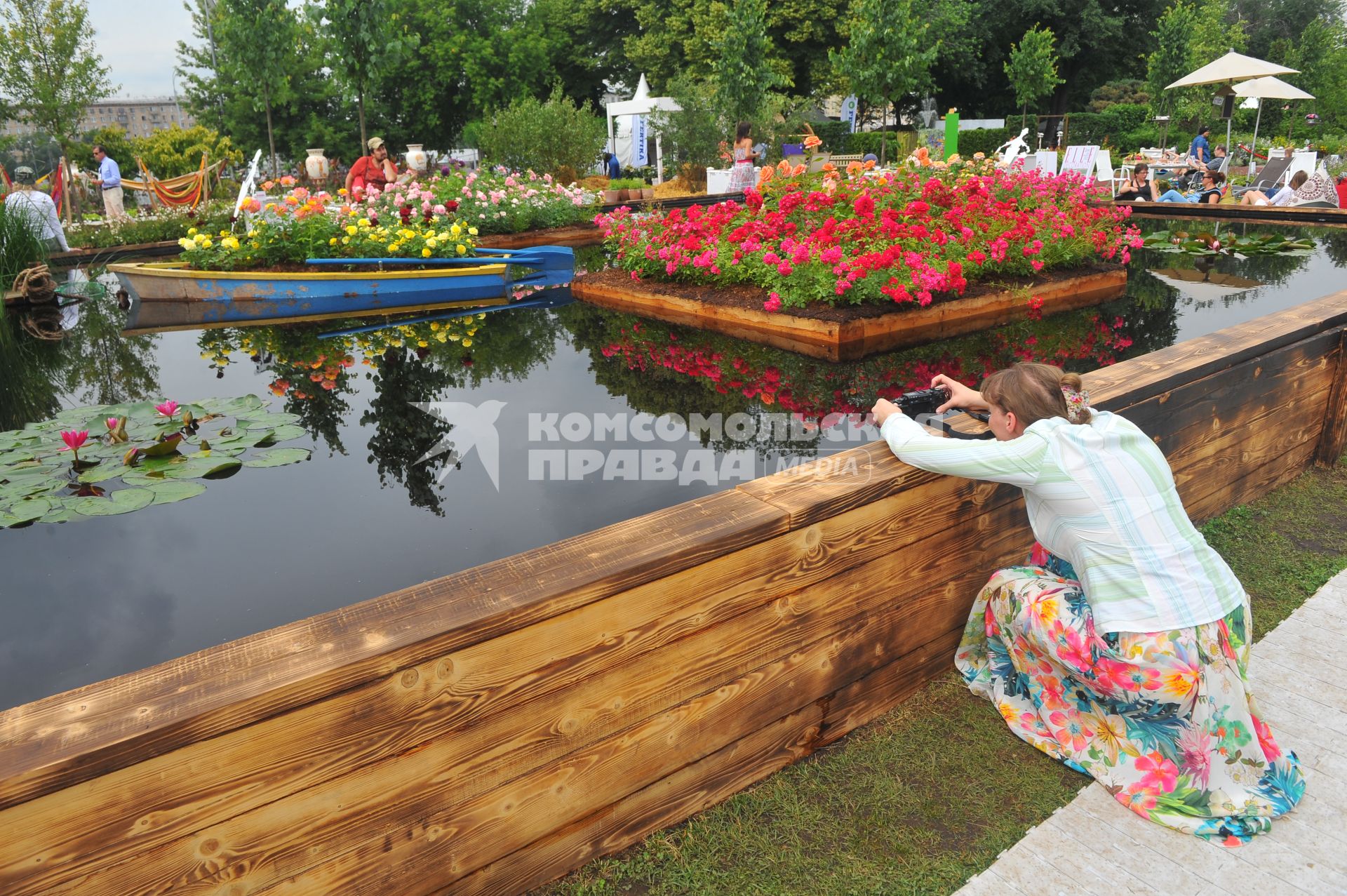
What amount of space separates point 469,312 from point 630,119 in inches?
708

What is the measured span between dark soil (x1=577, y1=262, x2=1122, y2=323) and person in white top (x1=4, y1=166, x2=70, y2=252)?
23.3 feet

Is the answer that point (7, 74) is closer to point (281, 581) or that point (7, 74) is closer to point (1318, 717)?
point (281, 581)

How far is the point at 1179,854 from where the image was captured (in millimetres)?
1997

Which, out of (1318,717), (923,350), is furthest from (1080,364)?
(1318,717)

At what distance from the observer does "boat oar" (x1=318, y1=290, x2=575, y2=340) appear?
7.08m

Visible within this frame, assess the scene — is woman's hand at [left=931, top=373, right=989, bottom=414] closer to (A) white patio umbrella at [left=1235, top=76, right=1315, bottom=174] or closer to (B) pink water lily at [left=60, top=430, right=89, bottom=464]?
(B) pink water lily at [left=60, top=430, right=89, bottom=464]

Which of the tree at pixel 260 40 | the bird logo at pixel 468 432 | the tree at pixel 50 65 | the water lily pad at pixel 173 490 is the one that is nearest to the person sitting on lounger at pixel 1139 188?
the bird logo at pixel 468 432

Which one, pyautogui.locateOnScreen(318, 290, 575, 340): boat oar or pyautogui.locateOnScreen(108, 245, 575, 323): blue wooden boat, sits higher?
pyautogui.locateOnScreen(108, 245, 575, 323): blue wooden boat

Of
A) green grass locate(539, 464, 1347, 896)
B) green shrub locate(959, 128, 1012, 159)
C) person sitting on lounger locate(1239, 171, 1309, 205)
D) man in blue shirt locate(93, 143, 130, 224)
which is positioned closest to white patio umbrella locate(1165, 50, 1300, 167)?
person sitting on lounger locate(1239, 171, 1309, 205)

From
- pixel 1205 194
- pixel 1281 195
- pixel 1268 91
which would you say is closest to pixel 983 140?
pixel 1268 91

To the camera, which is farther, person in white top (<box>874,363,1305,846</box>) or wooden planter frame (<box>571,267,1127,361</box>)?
wooden planter frame (<box>571,267,1127,361</box>)

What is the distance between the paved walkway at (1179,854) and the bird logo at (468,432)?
99.6 inches

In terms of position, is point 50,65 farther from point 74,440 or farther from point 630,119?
point 74,440

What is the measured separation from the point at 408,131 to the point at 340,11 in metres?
26.4
